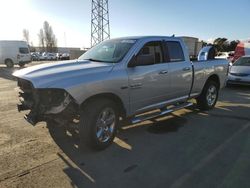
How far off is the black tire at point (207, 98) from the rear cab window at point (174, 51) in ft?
5.21

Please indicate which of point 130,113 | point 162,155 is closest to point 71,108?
point 130,113

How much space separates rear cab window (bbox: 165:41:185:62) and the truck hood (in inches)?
69.0

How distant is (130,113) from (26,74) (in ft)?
6.76

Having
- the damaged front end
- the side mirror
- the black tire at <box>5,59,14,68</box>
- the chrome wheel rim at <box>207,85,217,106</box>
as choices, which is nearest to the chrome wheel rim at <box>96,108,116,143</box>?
the damaged front end

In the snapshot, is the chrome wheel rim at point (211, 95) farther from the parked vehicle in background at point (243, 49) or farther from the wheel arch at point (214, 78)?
the parked vehicle in background at point (243, 49)

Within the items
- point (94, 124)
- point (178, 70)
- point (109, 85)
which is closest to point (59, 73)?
point (109, 85)

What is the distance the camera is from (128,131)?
219 inches

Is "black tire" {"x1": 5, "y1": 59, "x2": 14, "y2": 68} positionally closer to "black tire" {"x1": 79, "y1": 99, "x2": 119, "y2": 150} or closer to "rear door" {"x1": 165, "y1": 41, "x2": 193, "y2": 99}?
"rear door" {"x1": 165, "y1": 41, "x2": 193, "y2": 99}

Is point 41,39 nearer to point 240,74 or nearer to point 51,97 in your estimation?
point 240,74

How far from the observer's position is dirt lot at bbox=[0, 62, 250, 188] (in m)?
3.50

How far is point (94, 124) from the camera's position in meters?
4.22

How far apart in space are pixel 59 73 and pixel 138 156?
1.91 metres

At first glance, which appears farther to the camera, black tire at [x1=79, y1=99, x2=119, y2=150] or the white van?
the white van

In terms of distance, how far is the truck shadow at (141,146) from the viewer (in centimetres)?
374
